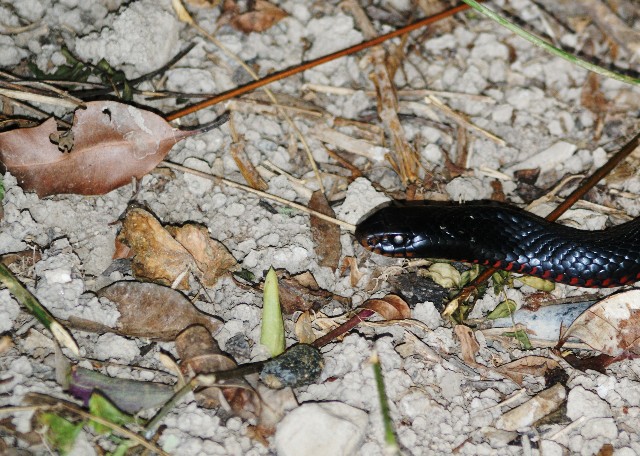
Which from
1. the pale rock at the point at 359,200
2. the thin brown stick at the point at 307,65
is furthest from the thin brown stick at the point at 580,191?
the thin brown stick at the point at 307,65

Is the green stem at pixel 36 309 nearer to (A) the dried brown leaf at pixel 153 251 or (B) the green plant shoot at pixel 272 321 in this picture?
(A) the dried brown leaf at pixel 153 251

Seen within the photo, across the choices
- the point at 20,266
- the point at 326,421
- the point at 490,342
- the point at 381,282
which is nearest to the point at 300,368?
the point at 326,421

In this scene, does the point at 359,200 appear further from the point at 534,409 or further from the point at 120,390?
the point at 120,390

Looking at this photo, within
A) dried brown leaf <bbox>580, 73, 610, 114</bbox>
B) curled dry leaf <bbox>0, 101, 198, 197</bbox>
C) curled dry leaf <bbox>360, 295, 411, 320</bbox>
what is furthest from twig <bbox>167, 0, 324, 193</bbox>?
dried brown leaf <bbox>580, 73, 610, 114</bbox>

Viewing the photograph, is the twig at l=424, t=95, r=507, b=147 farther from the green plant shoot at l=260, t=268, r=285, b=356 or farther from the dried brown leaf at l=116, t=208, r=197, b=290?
the dried brown leaf at l=116, t=208, r=197, b=290

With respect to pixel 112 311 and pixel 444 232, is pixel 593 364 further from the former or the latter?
pixel 112 311

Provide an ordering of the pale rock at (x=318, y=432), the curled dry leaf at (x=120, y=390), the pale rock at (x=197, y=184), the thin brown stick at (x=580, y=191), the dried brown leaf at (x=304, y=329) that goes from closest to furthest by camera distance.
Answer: the pale rock at (x=318, y=432)
the curled dry leaf at (x=120, y=390)
the dried brown leaf at (x=304, y=329)
the thin brown stick at (x=580, y=191)
the pale rock at (x=197, y=184)
